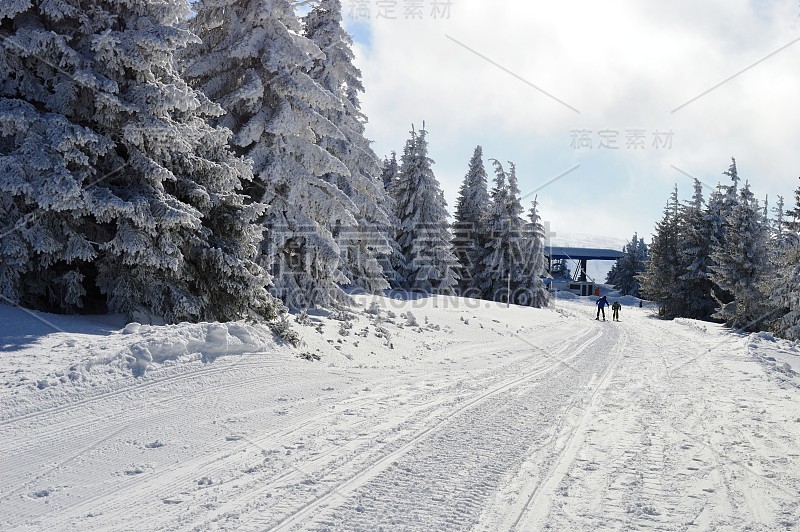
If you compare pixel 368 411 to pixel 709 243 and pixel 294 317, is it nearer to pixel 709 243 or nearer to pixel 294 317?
pixel 294 317

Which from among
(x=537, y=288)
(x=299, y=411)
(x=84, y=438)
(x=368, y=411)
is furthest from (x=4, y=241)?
(x=537, y=288)

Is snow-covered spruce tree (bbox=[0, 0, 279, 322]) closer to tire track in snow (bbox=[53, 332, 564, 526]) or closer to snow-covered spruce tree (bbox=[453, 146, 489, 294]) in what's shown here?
tire track in snow (bbox=[53, 332, 564, 526])

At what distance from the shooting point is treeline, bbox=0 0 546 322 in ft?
29.7

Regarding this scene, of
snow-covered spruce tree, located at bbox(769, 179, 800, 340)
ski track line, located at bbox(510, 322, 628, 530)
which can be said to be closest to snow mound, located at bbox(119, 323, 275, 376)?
ski track line, located at bbox(510, 322, 628, 530)

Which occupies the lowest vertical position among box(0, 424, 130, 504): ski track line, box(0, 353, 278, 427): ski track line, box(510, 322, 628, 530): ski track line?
box(0, 424, 130, 504): ski track line

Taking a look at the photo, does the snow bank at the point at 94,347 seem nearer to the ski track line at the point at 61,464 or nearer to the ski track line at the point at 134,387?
the ski track line at the point at 134,387

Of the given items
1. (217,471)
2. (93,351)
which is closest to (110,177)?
(93,351)

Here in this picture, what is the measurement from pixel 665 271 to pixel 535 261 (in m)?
12.7

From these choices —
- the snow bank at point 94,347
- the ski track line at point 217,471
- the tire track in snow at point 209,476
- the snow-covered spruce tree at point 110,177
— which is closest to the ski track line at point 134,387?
the snow bank at point 94,347

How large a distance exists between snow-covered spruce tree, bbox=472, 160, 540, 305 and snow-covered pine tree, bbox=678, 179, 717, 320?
12.3 meters

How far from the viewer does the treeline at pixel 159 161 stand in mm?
9047

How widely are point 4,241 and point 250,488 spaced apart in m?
6.74

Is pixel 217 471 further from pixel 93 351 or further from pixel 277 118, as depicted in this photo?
pixel 277 118

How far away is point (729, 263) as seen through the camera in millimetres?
32594
